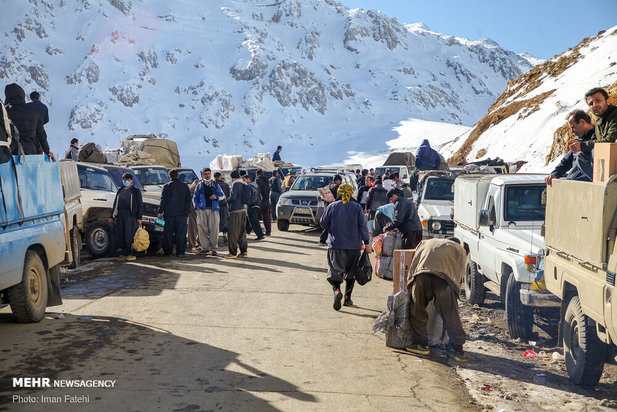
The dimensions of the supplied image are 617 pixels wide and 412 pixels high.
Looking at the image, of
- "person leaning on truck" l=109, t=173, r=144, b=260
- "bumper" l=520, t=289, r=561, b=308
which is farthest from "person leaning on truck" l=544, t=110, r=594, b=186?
"person leaning on truck" l=109, t=173, r=144, b=260

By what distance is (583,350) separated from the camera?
6301 mm

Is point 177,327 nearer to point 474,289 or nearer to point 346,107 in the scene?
point 474,289

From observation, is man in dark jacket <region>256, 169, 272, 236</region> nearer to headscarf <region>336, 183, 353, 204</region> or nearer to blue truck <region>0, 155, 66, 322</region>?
headscarf <region>336, 183, 353, 204</region>

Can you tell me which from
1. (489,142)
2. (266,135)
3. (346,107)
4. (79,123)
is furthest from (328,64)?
(489,142)

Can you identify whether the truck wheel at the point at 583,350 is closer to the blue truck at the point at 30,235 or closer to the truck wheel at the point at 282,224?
the blue truck at the point at 30,235

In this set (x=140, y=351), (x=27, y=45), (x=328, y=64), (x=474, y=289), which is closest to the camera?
(x=140, y=351)

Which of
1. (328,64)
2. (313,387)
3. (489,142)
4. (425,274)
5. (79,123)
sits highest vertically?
(328,64)

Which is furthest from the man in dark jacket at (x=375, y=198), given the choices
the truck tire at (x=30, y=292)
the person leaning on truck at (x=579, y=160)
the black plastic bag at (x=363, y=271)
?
the truck tire at (x=30, y=292)

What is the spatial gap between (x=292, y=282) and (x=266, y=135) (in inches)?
5655

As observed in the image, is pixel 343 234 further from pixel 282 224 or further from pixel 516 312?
pixel 282 224

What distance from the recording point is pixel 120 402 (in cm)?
529

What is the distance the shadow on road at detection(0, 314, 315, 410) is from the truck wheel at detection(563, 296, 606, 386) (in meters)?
2.65

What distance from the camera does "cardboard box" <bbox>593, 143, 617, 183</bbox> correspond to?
582cm

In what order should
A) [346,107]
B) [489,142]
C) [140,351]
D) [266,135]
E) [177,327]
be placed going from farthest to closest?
1. [346,107]
2. [266,135]
3. [489,142]
4. [177,327]
5. [140,351]
